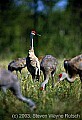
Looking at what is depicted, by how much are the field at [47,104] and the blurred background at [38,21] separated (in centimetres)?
756

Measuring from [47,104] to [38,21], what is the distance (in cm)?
900

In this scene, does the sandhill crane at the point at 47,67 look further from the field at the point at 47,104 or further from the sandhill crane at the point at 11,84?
the sandhill crane at the point at 11,84

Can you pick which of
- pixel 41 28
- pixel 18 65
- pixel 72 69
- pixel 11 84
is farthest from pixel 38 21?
pixel 11 84

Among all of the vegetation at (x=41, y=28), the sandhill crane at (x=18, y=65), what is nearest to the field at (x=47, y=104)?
the sandhill crane at (x=18, y=65)

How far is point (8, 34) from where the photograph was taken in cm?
1280

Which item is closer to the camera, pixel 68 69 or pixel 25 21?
pixel 68 69

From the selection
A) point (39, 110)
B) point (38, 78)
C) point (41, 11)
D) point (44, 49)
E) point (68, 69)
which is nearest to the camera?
point (39, 110)

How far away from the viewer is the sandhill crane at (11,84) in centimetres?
376

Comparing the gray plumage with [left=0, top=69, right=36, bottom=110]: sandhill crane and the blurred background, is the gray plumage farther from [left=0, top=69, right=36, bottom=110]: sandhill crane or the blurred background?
the blurred background

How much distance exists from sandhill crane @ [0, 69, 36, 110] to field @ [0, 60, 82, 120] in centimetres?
9

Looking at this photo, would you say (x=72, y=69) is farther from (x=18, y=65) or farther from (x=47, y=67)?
(x=18, y=65)

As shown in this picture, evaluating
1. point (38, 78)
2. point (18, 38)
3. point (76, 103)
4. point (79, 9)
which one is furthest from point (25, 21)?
point (76, 103)

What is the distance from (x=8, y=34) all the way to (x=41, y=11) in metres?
1.13

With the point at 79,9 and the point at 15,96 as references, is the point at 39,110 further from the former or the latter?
the point at 79,9
